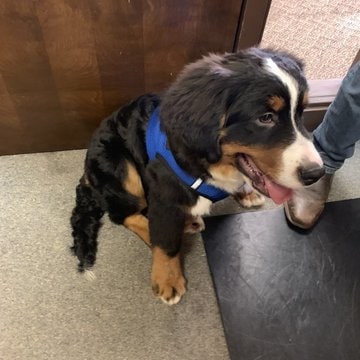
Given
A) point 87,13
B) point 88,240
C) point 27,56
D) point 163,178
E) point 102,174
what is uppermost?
point 87,13

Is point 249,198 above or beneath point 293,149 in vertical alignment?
beneath

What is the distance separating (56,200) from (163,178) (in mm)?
747

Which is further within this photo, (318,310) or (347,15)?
(347,15)

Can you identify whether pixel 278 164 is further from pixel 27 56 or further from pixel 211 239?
pixel 27 56

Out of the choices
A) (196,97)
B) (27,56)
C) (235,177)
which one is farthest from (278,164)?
(27,56)

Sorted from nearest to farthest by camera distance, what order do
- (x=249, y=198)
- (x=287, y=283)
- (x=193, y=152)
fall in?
1. (x=193, y=152)
2. (x=287, y=283)
3. (x=249, y=198)

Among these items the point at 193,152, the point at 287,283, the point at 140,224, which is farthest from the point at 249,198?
the point at 193,152

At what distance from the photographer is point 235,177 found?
4.40 feet

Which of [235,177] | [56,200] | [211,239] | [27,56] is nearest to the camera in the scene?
[235,177]

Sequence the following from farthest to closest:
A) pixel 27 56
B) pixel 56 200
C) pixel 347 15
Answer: pixel 347 15 → pixel 56 200 → pixel 27 56

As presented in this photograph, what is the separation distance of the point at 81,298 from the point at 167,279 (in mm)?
352

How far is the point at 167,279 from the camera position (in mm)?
1625

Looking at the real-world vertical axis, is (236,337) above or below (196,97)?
below

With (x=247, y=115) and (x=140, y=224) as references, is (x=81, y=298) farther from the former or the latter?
(x=247, y=115)
